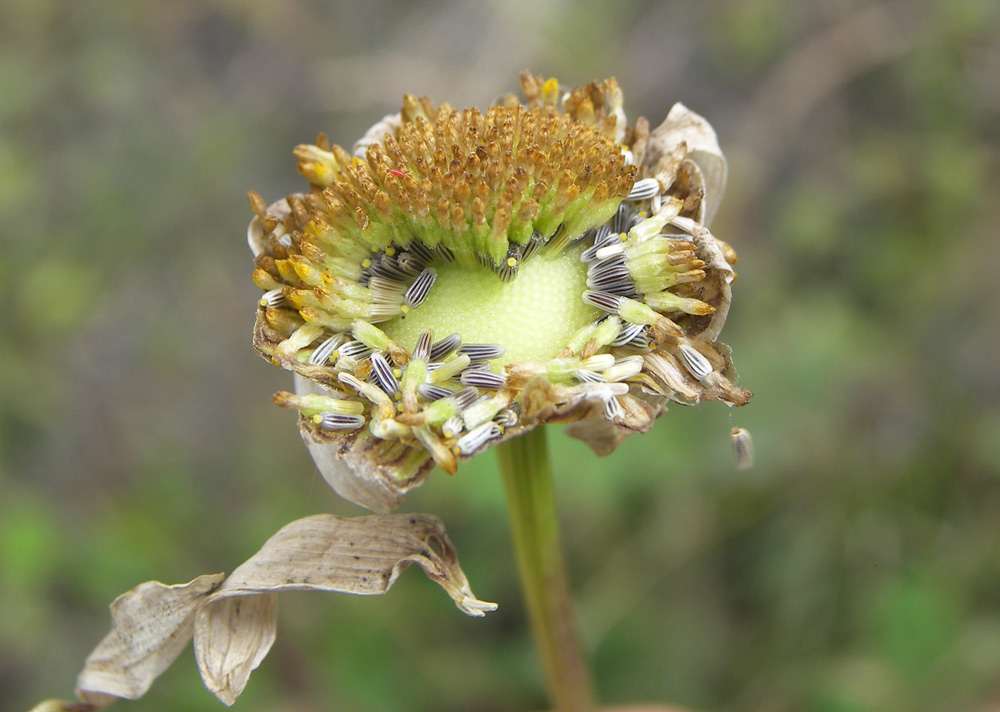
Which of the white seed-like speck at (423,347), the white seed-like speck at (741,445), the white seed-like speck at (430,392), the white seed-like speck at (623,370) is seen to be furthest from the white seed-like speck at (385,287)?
the white seed-like speck at (741,445)

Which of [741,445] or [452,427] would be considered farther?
[741,445]

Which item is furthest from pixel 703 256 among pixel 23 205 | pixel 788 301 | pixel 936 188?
pixel 23 205

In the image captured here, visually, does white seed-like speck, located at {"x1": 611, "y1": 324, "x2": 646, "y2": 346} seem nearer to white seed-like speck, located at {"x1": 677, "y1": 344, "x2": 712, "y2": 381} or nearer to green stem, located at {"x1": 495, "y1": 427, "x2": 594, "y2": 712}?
white seed-like speck, located at {"x1": 677, "y1": 344, "x2": 712, "y2": 381}

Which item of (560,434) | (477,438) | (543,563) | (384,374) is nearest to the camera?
(477,438)

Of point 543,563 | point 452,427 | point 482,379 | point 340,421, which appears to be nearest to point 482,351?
point 482,379

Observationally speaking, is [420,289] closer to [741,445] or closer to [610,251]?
[610,251]

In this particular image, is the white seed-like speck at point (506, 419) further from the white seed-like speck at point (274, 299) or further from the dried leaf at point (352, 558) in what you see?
the white seed-like speck at point (274, 299)
